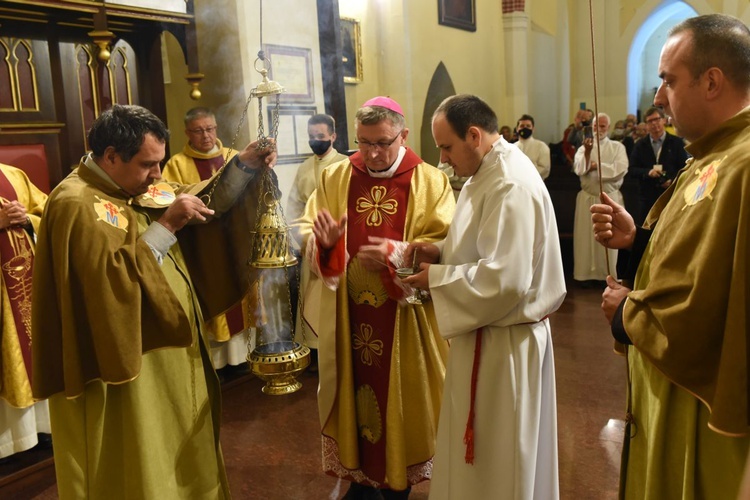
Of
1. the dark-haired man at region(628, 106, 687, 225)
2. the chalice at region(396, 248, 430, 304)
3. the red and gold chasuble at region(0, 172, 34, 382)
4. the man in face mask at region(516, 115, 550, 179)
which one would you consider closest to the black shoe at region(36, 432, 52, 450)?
the red and gold chasuble at region(0, 172, 34, 382)

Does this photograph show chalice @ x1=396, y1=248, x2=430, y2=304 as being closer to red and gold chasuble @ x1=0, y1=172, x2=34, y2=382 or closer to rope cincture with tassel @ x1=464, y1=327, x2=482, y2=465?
rope cincture with tassel @ x1=464, y1=327, x2=482, y2=465

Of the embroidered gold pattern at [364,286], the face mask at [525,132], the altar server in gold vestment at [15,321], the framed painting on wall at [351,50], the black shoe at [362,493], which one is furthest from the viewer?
the face mask at [525,132]

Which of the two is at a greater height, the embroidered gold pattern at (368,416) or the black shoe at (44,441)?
the embroidered gold pattern at (368,416)

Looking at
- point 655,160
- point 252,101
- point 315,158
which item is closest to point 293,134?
point 315,158

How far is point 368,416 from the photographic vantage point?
3080mm

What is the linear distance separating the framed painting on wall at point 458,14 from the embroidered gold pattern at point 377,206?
7312mm

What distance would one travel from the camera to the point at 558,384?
4754 millimetres

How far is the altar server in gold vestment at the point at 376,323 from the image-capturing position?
9.68 feet

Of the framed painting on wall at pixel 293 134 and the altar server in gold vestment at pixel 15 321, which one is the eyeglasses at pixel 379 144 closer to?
the altar server in gold vestment at pixel 15 321

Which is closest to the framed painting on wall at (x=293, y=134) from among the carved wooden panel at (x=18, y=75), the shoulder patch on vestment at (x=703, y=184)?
the carved wooden panel at (x=18, y=75)

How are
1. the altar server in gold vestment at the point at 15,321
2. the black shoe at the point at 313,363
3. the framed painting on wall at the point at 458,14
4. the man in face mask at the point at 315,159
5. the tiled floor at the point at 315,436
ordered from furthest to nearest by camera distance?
the framed painting on wall at the point at 458,14, the man in face mask at the point at 315,159, the black shoe at the point at 313,363, the altar server in gold vestment at the point at 15,321, the tiled floor at the point at 315,436

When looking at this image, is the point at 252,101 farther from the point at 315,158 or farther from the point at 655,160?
the point at 655,160

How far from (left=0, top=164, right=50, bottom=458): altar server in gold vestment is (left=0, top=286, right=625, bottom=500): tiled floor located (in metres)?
0.34

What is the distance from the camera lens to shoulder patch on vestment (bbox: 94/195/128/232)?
2.34 m
